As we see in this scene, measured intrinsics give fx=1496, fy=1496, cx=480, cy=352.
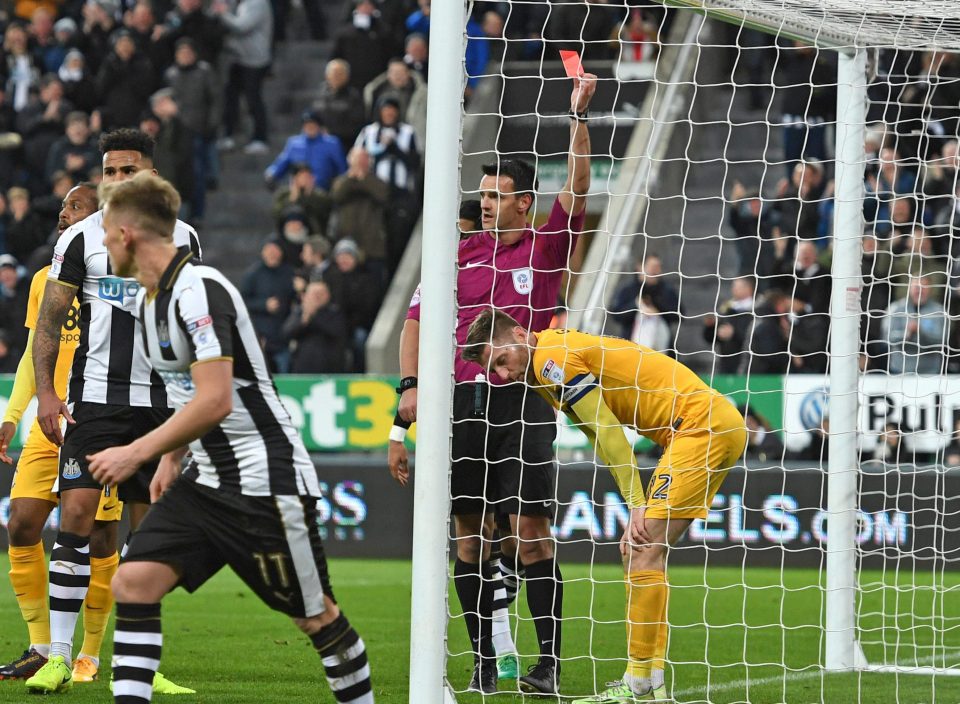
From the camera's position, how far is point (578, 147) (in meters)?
6.11

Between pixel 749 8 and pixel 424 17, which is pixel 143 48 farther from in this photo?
pixel 749 8

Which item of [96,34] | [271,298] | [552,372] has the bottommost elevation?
[271,298]

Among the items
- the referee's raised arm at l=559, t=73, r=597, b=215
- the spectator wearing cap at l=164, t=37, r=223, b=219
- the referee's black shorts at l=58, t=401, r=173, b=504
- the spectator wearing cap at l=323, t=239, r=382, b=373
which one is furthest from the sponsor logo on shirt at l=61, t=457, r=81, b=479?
the spectator wearing cap at l=164, t=37, r=223, b=219

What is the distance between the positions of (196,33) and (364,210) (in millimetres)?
3935

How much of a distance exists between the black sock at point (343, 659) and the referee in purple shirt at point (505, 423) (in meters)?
1.72

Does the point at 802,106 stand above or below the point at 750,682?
above

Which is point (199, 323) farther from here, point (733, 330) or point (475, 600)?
point (733, 330)

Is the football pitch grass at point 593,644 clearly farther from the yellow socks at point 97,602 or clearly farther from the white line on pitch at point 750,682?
the yellow socks at point 97,602

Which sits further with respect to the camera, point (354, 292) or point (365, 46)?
point (365, 46)

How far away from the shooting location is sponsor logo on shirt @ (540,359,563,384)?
5.93 m

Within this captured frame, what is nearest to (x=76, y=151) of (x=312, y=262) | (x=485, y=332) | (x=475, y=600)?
(x=312, y=262)

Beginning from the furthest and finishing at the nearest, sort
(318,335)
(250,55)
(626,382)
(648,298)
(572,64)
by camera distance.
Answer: (250,55), (318,335), (648,298), (626,382), (572,64)

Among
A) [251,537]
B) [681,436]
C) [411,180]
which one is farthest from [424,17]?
[251,537]

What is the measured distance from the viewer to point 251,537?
460 centimetres
